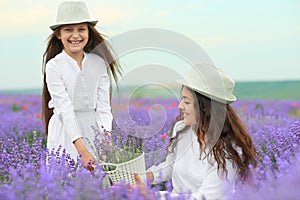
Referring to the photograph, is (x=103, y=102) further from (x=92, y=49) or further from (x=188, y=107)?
(x=188, y=107)

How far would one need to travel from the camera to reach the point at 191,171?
10.1ft

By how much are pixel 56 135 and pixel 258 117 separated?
376 centimetres

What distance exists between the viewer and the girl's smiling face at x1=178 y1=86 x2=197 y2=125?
305cm

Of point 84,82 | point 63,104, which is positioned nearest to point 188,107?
point 63,104

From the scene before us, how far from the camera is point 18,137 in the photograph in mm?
5574

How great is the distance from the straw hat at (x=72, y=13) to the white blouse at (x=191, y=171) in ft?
3.58

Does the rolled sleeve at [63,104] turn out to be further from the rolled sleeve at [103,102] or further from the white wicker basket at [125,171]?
the white wicker basket at [125,171]

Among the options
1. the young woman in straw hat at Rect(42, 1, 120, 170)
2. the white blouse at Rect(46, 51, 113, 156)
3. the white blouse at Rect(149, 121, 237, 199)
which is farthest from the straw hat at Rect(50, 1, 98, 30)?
the white blouse at Rect(149, 121, 237, 199)

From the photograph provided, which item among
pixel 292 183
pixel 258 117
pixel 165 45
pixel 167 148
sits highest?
pixel 165 45

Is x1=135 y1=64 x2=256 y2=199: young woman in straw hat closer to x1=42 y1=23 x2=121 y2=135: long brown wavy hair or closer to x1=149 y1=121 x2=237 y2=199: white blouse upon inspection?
x1=149 y1=121 x2=237 y2=199: white blouse

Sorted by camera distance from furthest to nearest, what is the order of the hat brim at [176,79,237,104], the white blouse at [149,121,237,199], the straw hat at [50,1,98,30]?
1. the straw hat at [50,1,98,30]
2. the hat brim at [176,79,237,104]
3. the white blouse at [149,121,237,199]

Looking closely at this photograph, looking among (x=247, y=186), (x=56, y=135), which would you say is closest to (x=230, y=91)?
(x=247, y=186)

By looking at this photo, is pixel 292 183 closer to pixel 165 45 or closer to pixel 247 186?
pixel 247 186

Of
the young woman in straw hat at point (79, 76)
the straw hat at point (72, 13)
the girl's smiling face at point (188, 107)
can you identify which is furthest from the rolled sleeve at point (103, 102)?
the girl's smiling face at point (188, 107)
